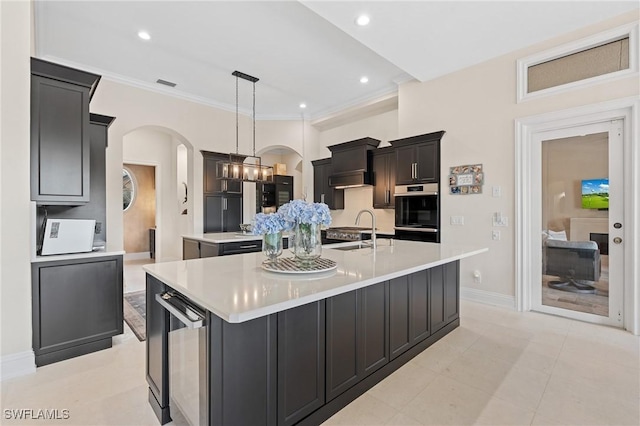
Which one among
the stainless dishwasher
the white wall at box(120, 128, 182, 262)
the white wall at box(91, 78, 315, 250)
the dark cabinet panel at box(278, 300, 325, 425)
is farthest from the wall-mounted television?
the white wall at box(120, 128, 182, 262)

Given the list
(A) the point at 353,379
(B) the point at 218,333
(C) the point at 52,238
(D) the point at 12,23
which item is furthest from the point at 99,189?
(A) the point at 353,379

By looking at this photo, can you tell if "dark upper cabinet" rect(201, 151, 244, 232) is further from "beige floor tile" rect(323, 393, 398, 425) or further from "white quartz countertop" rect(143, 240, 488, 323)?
"beige floor tile" rect(323, 393, 398, 425)

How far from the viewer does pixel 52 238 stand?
2.58m

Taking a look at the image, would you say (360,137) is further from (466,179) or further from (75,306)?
(75,306)

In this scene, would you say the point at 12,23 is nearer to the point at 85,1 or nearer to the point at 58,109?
the point at 58,109

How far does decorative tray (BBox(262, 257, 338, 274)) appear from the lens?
1.77m

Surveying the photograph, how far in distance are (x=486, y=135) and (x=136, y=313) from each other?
4.95 m

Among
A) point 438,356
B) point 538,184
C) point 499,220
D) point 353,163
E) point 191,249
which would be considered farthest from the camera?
point 353,163

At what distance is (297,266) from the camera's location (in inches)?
73.9

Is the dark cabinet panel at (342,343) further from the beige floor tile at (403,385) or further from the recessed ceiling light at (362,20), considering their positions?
the recessed ceiling light at (362,20)

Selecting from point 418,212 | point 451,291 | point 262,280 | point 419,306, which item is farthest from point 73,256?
point 418,212

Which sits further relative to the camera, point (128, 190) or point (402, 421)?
point (128, 190)

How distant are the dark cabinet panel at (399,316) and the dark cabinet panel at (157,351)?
1.49m

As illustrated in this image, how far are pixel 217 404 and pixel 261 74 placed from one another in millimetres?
4508
